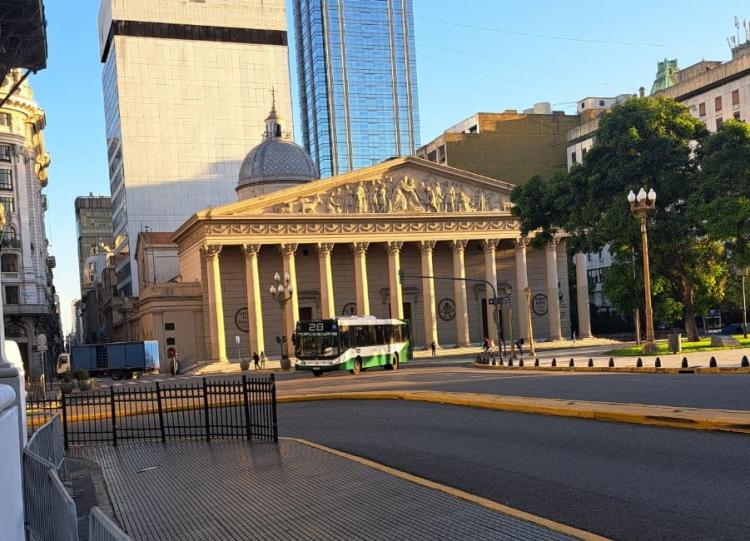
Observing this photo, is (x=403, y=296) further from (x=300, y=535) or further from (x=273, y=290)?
(x=300, y=535)

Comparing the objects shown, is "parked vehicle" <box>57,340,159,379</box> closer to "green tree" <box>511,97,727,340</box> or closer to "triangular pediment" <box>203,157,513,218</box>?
"triangular pediment" <box>203,157,513,218</box>

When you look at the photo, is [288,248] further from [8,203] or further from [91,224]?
[91,224]

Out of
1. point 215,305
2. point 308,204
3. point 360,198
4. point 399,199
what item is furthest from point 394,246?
point 215,305

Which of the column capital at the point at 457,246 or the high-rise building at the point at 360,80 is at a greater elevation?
the high-rise building at the point at 360,80

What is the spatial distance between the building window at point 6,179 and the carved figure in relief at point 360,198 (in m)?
25.9

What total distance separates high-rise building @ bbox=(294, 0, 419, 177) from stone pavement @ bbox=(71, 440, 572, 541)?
457 ft

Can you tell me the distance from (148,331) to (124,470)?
57.8 meters

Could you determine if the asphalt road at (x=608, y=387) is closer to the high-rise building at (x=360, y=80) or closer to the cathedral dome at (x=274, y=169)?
the cathedral dome at (x=274, y=169)

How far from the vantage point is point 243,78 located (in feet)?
369

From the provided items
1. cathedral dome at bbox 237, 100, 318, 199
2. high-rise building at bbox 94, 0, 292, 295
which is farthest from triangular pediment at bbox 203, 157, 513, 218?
high-rise building at bbox 94, 0, 292, 295

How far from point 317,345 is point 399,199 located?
2721 centimetres

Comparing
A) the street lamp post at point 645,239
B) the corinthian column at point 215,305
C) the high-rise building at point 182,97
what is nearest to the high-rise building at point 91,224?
the high-rise building at point 182,97

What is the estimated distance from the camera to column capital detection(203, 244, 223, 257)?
64588 millimetres

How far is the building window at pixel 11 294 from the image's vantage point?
212 ft
